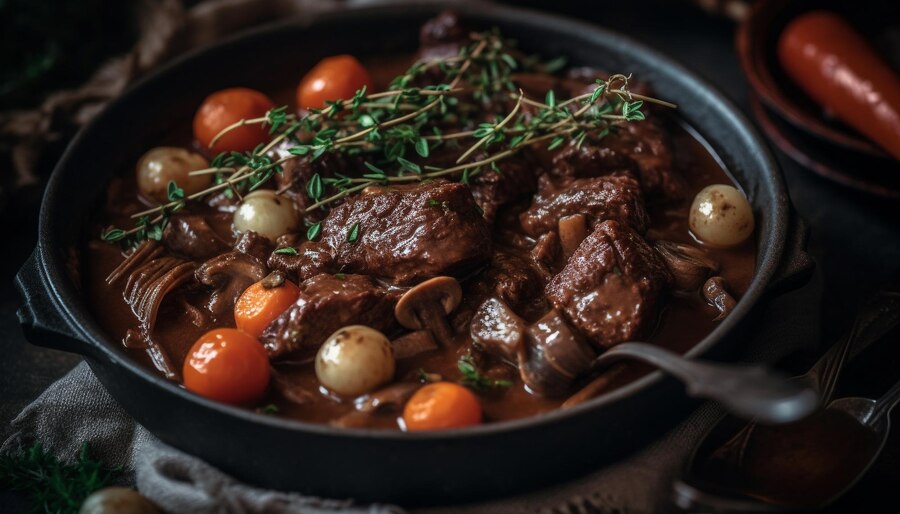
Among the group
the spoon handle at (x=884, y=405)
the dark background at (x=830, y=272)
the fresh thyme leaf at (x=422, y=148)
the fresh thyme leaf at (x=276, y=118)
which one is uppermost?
the fresh thyme leaf at (x=276, y=118)

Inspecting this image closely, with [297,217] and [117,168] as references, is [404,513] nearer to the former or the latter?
[297,217]

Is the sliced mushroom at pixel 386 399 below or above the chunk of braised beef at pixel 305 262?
below

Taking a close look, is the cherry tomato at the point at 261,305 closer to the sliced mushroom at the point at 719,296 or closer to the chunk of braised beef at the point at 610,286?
the chunk of braised beef at the point at 610,286

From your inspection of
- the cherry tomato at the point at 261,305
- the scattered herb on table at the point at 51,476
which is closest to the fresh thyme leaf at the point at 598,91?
the cherry tomato at the point at 261,305

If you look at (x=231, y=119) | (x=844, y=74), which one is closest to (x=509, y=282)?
(x=231, y=119)

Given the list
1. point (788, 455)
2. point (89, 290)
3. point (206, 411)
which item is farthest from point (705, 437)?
point (89, 290)

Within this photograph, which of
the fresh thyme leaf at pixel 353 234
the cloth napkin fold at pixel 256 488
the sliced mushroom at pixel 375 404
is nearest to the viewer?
the cloth napkin fold at pixel 256 488
